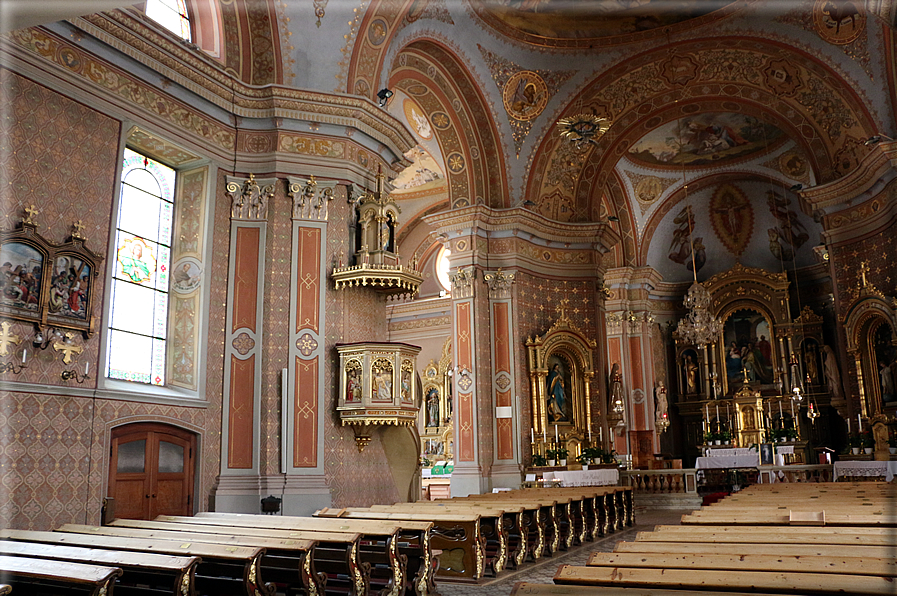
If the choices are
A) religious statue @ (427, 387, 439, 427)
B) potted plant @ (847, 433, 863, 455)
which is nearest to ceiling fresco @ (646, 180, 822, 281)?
religious statue @ (427, 387, 439, 427)

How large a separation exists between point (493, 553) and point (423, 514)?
1273mm

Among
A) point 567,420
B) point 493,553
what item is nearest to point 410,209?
point 567,420

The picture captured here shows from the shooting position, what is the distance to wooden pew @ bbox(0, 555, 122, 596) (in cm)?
431

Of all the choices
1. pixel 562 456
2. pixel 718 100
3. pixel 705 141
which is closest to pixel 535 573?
pixel 562 456

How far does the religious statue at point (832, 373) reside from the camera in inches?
826

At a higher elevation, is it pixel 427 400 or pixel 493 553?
pixel 427 400

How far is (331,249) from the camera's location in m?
11.2

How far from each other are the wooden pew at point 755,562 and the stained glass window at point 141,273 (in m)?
7.41

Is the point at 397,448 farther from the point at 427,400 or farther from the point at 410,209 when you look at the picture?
the point at 410,209

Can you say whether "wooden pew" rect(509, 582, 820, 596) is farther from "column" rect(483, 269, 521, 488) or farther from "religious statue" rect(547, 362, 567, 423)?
"religious statue" rect(547, 362, 567, 423)

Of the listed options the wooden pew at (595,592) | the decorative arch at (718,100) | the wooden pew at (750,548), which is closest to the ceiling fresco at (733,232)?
the decorative arch at (718,100)

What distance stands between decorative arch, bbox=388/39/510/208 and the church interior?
76mm

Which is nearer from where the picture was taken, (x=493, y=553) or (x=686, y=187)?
(x=493, y=553)

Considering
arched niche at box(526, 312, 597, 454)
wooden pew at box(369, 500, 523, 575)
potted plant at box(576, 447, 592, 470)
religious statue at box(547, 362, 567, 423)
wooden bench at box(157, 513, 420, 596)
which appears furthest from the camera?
religious statue at box(547, 362, 567, 423)
